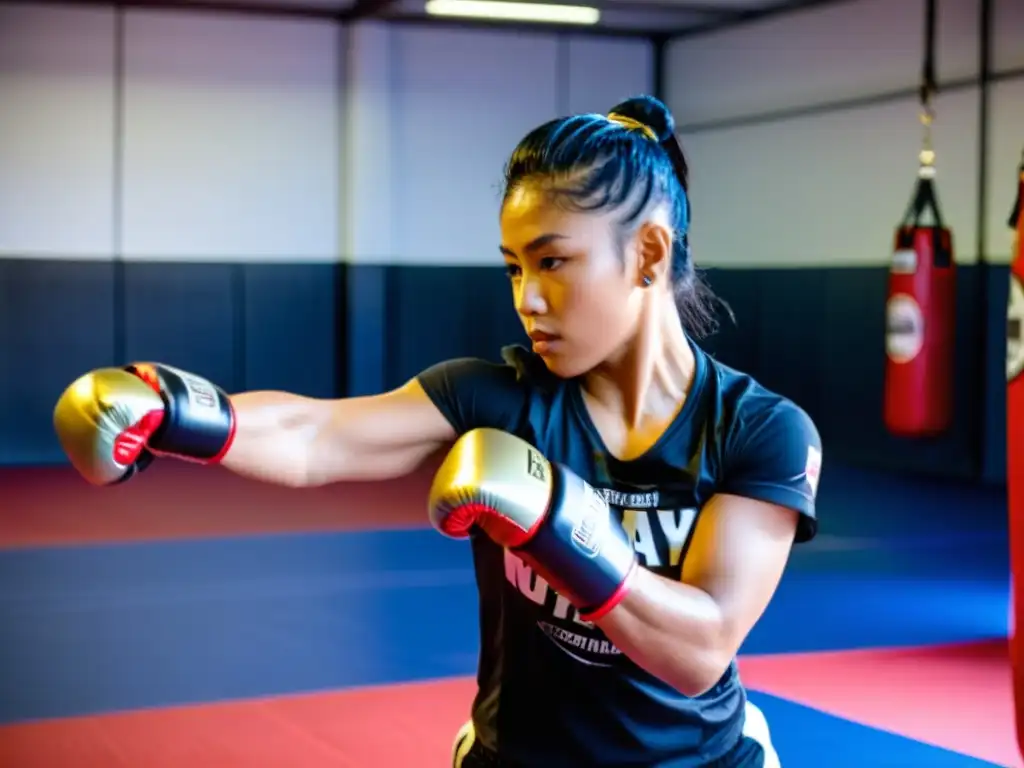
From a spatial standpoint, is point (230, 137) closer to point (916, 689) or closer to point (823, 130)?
point (823, 130)

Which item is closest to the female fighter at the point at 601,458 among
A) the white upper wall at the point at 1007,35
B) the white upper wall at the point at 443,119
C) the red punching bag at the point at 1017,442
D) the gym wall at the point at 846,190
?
the red punching bag at the point at 1017,442

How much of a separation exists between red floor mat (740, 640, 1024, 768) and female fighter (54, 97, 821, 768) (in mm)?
2169

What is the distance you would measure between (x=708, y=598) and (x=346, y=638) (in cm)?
327

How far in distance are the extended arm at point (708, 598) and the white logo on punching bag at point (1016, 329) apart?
1.30 metres

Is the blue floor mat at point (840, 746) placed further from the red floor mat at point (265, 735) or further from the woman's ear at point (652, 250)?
the woman's ear at point (652, 250)

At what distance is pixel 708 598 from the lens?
5.18 ft

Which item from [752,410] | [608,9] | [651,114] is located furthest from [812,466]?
[608,9]

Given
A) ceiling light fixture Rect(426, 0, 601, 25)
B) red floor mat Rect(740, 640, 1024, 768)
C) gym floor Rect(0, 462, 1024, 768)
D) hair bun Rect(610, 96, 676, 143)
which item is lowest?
red floor mat Rect(740, 640, 1024, 768)

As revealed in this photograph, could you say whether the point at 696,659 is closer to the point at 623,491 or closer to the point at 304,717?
the point at 623,491

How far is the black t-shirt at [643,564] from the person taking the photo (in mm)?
1664

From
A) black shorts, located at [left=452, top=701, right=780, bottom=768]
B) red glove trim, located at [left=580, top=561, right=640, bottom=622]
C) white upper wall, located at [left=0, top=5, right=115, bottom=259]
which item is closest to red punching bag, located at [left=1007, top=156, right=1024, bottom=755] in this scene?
black shorts, located at [left=452, top=701, right=780, bottom=768]

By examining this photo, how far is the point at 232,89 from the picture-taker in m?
10.1

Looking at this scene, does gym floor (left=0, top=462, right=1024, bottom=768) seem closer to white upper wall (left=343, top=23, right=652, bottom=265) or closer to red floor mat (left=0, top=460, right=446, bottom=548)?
red floor mat (left=0, top=460, right=446, bottom=548)

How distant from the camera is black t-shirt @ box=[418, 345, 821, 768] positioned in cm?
166
